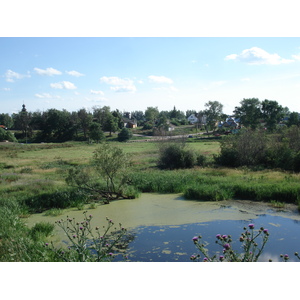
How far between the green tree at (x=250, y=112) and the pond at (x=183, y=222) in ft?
195

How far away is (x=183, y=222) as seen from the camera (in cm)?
1205

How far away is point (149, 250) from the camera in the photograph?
9.30 meters

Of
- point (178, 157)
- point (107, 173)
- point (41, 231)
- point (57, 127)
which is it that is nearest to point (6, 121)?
point (57, 127)

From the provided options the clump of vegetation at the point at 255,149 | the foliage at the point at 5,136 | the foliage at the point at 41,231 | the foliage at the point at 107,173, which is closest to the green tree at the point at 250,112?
the clump of vegetation at the point at 255,149

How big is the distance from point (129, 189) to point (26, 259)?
10475mm

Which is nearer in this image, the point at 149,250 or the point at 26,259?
the point at 26,259

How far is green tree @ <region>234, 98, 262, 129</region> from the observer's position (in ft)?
234

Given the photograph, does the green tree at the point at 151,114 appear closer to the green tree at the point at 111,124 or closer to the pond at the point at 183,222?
the green tree at the point at 111,124

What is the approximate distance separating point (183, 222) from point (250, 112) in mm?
64729

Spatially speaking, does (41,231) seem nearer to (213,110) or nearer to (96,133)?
(96,133)

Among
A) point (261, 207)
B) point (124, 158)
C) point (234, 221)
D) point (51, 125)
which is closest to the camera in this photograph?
point (234, 221)

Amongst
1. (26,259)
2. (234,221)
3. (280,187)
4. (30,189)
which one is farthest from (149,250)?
(30,189)

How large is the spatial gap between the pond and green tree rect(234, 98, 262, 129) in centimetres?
5932

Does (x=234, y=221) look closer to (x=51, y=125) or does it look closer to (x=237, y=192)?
(x=237, y=192)
